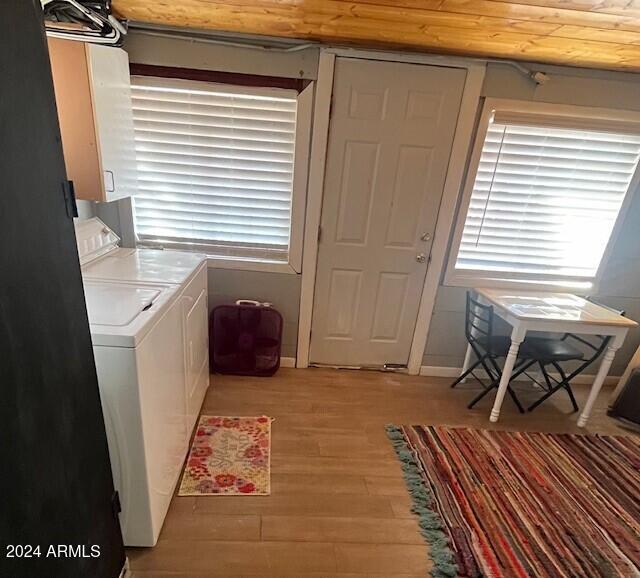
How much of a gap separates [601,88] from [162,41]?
280 cm

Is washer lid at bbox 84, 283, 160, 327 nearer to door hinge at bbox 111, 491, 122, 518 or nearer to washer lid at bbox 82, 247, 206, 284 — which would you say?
washer lid at bbox 82, 247, 206, 284

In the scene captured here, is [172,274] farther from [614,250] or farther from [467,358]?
[614,250]

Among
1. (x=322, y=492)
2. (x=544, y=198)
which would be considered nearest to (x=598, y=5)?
(x=544, y=198)

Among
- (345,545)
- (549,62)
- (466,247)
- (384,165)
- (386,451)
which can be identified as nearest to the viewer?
(345,545)

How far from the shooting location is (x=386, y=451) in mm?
2100

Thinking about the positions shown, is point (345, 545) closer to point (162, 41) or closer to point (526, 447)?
point (526, 447)

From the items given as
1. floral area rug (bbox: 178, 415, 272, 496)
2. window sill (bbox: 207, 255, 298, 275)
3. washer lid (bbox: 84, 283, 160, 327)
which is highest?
washer lid (bbox: 84, 283, 160, 327)

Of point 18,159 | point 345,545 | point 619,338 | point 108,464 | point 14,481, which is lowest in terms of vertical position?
point 345,545

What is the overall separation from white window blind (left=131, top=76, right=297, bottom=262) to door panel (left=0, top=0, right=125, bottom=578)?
63.8 inches

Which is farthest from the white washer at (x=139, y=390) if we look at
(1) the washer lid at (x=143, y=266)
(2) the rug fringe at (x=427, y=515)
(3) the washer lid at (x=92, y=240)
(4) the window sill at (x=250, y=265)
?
(2) the rug fringe at (x=427, y=515)

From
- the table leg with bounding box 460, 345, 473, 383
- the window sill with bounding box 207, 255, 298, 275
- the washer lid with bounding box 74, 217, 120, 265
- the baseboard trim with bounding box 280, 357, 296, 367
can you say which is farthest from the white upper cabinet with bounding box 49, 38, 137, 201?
the table leg with bounding box 460, 345, 473, 383

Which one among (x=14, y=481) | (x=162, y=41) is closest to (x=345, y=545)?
(x=14, y=481)

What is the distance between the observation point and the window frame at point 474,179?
2393 millimetres

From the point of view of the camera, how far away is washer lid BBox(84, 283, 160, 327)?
49.2 inches
